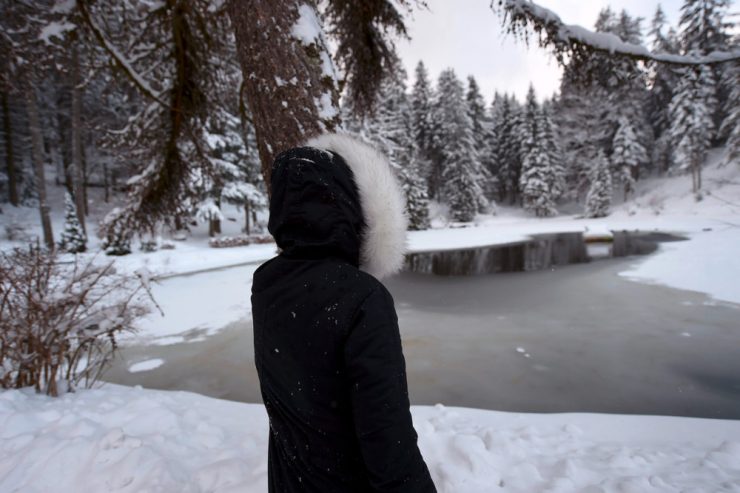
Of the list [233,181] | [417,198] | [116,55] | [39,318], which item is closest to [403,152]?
[417,198]

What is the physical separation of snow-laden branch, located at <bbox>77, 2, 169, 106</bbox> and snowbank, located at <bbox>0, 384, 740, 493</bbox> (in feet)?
10.3

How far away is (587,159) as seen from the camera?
1543 inches

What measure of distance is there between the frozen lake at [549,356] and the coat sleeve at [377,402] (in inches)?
171

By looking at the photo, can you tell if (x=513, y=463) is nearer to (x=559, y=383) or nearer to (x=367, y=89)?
(x=559, y=383)

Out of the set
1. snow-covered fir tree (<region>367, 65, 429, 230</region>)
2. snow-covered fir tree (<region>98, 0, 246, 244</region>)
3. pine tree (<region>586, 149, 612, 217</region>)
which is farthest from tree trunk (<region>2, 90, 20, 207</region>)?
pine tree (<region>586, 149, 612, 217</region>)

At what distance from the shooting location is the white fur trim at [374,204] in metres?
1.27

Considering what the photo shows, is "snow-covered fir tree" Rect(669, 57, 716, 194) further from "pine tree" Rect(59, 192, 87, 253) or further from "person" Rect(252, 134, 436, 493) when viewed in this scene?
"pine tree" Rect(59, 192, 87, 253)

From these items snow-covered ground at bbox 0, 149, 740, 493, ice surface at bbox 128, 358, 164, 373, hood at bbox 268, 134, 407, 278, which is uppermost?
hood at bbox 268, 134, 407, 278

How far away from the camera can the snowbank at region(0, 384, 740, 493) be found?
8.36 ft

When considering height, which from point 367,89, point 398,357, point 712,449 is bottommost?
point 712,449

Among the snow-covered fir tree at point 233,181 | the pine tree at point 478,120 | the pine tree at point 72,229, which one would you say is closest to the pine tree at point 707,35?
the snow-covered fir tree at point 233,181

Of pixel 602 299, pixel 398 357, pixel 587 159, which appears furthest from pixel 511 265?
pixel 587 159

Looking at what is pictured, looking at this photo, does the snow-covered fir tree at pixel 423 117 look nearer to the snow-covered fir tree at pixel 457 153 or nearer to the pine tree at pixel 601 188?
the snow-covered fir tree at pixel 457 153

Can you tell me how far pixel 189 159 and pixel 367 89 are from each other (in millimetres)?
2300
